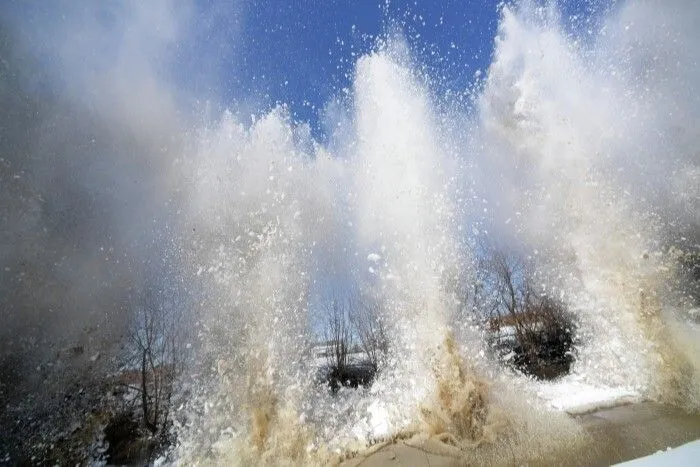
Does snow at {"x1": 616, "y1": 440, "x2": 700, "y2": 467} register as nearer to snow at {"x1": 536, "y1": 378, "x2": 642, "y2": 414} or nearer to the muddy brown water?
the muddy brown water

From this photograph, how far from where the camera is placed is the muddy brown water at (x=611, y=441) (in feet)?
27.8

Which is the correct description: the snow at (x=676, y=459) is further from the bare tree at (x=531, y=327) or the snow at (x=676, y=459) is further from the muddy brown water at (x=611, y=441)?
the bare tree at (x=531, y=327)

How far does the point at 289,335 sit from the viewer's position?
14.9 meters

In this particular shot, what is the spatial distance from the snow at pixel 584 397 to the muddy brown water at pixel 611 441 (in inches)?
26.5

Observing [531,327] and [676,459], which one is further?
[531,327]

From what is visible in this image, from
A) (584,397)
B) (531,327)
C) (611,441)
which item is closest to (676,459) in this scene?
(611,441)

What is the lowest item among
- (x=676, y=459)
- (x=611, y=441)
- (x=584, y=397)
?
(x=584, y=397)

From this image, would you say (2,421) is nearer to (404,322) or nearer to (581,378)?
(404,322)

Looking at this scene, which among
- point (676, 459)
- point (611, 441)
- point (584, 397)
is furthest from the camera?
point (584, 397)

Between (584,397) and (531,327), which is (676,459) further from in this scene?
(531,327)

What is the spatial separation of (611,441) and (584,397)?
6008 millimetres

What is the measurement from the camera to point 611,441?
9.23 metres

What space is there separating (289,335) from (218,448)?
4367mm

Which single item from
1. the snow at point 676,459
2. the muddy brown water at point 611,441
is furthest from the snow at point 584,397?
the snow at point 676,459
